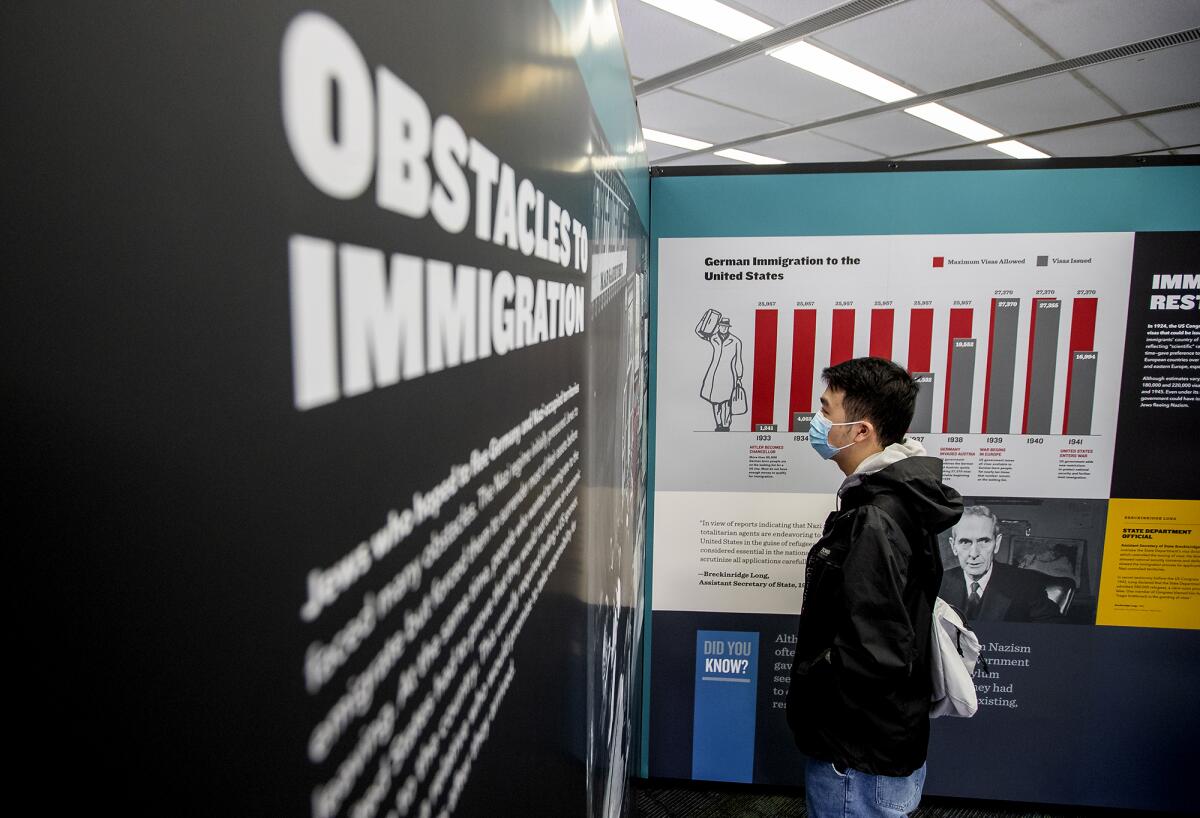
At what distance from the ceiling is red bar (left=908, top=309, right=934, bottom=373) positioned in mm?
1572

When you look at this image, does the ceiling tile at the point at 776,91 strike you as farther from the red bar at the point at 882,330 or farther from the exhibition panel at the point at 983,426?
the red bar at the point at 882,330

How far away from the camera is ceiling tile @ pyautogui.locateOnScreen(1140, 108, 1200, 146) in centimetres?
429

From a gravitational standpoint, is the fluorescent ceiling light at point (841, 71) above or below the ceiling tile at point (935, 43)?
above

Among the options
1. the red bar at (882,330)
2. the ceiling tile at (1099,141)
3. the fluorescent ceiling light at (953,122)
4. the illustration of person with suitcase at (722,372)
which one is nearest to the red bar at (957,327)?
the red bar at (882,330)

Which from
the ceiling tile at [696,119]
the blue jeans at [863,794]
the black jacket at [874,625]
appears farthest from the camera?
the ceiling tile at [696,119]

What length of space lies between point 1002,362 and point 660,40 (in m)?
2.24

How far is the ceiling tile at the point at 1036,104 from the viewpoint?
3.77 m

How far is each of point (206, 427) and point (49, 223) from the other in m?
0.06

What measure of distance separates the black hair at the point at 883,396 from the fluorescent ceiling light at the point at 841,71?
237cm

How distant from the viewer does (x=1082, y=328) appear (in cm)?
206

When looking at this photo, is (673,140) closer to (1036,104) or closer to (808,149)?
(808,149)

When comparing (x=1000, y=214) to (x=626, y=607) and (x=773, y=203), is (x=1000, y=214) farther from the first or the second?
(x=626, y=607)

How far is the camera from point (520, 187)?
0.44 metres

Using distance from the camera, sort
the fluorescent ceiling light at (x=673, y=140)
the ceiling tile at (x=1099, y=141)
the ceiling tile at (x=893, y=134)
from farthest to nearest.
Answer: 1. the fluorescent ceiling light at (x=673, y=140)
2. the ceiling tile at (x=1099, y=141)
3. the ceiling tile at (x=893, y=134)
